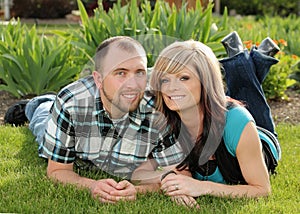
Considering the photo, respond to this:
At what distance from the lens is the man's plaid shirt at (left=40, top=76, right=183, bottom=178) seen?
3209 millimetres

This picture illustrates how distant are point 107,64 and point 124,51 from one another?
0.37 feet

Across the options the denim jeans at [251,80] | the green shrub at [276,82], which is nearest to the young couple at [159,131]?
the denim jeans at [251,80]

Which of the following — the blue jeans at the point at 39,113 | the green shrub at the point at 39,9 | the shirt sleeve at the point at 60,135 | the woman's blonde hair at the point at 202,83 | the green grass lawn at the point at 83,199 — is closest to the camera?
the green grass lawn at the point at 83,199

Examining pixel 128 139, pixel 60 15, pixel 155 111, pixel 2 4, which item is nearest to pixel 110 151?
pixel 128 139

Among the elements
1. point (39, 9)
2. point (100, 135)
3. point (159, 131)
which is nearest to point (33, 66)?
point (100, 135)

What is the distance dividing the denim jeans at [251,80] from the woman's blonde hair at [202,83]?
2.80ft

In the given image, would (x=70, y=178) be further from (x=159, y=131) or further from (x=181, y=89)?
(x=181, y=89)

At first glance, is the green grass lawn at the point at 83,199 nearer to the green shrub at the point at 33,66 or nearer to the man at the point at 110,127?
the man at the point at 110,127

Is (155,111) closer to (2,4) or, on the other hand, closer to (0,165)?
(0,165)

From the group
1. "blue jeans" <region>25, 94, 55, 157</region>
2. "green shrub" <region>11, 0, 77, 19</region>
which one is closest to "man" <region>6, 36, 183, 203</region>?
"blue jeans" <region>25, 94, 55, 157</region>

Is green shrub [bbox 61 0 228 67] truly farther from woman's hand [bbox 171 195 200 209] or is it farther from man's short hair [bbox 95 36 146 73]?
woman's hand [bbox 171 195 200 209]

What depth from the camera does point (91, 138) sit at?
10.8ft

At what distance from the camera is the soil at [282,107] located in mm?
5145

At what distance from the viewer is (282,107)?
18.2ft
